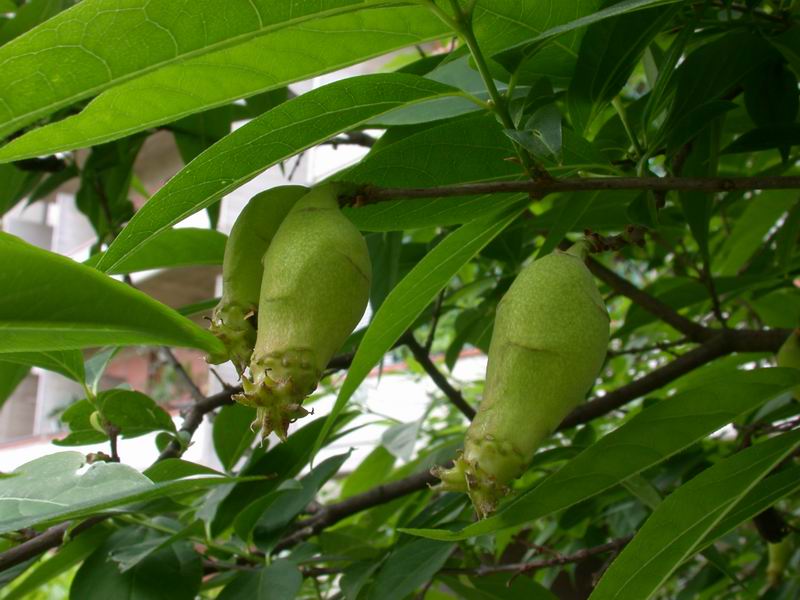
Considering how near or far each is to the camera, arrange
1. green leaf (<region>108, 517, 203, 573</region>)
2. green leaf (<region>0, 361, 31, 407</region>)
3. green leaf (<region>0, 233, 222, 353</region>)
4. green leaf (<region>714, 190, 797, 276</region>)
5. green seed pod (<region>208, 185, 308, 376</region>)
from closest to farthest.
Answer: green leaf (<region>0, 233, 222, 353</region>) → green seed pod (<region>208, 185, 308, 376</region>) → green leaf (<region>108, 517, 203, 573</region>) → green leaf (<region>0, 361, 31, 407</region>) → green leaf (<region>714, 190, 797, 276</region>)

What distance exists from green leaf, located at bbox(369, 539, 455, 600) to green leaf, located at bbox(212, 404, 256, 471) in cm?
30

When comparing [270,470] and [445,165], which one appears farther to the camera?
[270,470]

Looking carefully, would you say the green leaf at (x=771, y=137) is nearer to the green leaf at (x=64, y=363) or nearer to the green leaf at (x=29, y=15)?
the green leaf at (x=64, y=363)

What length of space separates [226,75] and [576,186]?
226 millimetres

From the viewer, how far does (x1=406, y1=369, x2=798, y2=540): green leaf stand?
52 cm

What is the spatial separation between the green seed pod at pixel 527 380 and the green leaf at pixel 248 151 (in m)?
0.17

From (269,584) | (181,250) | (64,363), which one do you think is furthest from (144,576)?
(181,250)

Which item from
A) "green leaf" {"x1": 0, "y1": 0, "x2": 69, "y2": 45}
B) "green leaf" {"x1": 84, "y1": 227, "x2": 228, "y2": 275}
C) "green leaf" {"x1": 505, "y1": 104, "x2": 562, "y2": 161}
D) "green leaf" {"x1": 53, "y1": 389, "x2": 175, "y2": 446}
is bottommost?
"green leaf" {"x1": 53, "y1": 389, "x2": 175, "y2": 446}

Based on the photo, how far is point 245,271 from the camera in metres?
0.52

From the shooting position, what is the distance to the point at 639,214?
0.67 meters

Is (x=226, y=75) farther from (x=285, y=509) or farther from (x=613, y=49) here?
(x=285, y=509)

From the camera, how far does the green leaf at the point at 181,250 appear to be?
80cm

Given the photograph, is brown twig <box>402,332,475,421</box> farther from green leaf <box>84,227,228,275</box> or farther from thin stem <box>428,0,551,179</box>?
thin stem <box>428,0,551,179</box>

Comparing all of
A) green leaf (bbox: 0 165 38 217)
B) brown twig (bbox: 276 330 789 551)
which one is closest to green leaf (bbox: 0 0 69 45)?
green leaf (bbox: 0 165 38 217)
